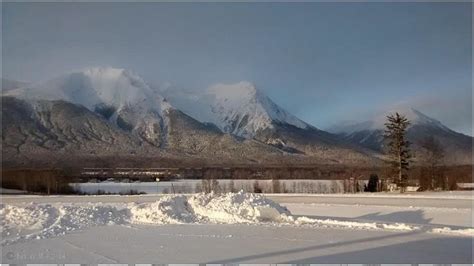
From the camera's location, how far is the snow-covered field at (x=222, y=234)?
13.8m

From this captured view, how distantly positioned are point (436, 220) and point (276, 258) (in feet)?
43.6

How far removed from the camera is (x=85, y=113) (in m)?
192

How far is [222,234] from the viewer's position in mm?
18031

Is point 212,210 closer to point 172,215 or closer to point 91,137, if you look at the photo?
point 172,215

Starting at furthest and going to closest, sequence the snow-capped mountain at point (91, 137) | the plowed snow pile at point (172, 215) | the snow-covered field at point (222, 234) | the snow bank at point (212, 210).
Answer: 1. the snow-capped mountain at point (91, 137)
2. the snow bank at point (212, 210)
3. the plowed snow pile at point (172, 215)
4. the snow-covered field at point (222, 234)

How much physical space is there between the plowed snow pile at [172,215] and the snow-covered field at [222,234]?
38 mm

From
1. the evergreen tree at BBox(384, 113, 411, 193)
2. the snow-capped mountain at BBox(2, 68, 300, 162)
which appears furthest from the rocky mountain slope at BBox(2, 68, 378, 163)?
the evergreen tree at BBox(384, 113, 411, 193)

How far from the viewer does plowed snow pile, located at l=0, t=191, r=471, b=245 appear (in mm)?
19578

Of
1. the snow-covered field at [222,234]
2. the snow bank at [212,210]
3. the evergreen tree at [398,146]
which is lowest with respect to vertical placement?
the snow-covered field at [222,234]

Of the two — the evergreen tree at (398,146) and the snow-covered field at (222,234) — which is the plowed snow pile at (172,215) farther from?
the evergreen tree at (398,146)

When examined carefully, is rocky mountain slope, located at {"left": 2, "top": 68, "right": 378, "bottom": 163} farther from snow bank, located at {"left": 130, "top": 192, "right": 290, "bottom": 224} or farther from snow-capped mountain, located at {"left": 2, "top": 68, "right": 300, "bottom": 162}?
snow bank, located at {"left": 130, "top": 192, "right": 290, "bottom": 224}

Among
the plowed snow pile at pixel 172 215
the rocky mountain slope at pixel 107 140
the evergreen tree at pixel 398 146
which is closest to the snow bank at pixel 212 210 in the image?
the plowed snow pile at pixel 172 215

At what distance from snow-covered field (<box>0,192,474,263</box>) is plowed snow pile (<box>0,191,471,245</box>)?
0.04 meters

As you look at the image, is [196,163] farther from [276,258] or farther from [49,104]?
[276,258]
